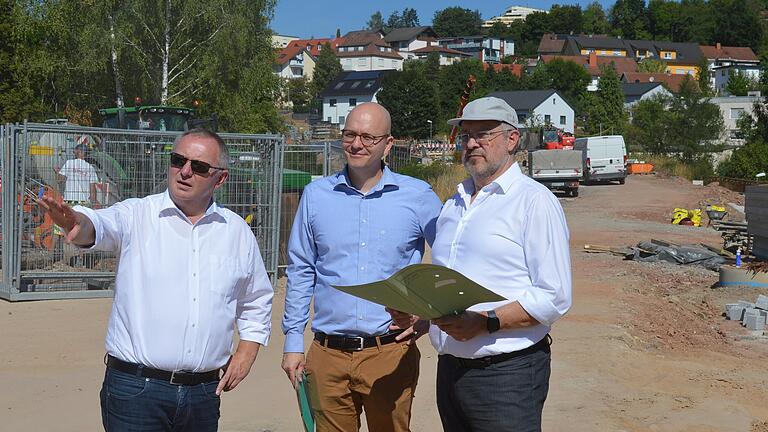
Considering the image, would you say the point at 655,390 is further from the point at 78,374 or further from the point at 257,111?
the point at 257,111

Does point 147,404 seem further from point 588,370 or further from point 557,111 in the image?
point 557,111

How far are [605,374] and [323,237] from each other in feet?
16.9

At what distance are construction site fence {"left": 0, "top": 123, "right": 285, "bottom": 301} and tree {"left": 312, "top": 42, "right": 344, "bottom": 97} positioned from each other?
120m

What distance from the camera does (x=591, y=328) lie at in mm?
11242

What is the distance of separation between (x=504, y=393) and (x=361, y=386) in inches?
34.8

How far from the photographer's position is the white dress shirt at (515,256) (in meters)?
3.79

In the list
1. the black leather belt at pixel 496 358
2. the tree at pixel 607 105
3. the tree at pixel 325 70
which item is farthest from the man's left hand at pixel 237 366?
the tree at pixel 325 70

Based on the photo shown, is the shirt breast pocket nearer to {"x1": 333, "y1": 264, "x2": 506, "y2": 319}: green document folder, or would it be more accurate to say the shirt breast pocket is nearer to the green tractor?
{"x1": 333, "y1": 264, "x2": 506, "y2": 319}: green document folder

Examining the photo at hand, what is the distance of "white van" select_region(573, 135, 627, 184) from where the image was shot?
43344 millimetres

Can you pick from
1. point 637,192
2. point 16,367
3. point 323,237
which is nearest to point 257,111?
point 637,192

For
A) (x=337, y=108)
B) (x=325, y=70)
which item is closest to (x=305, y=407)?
(x=337, y=108)

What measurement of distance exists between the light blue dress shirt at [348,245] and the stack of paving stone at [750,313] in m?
8.98

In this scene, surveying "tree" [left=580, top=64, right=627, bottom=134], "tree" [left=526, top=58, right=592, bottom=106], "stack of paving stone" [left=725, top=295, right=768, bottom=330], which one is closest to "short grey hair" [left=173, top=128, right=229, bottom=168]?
"stack of paving stone" [left=725, top=295, right=768, bottom=330]

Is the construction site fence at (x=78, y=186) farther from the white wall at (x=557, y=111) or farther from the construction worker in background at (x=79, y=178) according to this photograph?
the white wall at (x=557, y=111)
